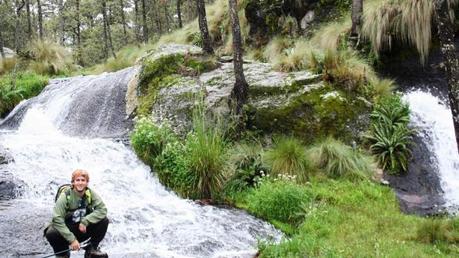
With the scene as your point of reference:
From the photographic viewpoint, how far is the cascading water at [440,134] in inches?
369

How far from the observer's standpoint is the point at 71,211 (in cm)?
535

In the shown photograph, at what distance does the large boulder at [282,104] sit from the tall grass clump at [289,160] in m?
1.00

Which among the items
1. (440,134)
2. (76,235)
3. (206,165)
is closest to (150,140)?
(206,165)

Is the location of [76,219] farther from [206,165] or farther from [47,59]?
[47,59]

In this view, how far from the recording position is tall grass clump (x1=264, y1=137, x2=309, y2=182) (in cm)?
920

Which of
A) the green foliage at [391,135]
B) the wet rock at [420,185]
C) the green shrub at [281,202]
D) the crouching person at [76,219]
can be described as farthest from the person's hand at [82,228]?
the green foliage at [391,135]

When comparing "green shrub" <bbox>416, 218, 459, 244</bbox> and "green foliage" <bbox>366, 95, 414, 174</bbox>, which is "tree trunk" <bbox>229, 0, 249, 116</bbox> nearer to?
"green foliage" <bbox>366, 95, 414, 174</bbox>

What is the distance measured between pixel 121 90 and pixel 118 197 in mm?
6274

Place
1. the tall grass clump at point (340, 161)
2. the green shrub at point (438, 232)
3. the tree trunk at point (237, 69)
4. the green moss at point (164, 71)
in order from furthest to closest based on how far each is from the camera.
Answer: the green moss at point (164, 71)
the tree trunk at point (237, 69)
the tall grass clump at point (340, 161)
the green shrub at point (438, 232)

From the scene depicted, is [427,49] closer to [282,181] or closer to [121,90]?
[282,181]

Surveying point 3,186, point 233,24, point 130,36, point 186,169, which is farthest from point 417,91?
point 130,36

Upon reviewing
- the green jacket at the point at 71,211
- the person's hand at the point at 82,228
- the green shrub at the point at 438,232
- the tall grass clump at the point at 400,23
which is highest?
the tall grass clump at the point at 400,23

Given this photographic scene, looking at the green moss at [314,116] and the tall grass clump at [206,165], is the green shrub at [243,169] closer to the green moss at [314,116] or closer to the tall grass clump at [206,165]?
the tall grass clump at [206,165]

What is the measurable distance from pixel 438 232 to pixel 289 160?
316 centimetres
